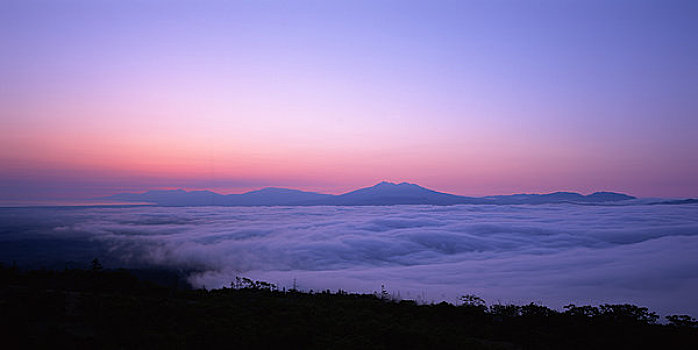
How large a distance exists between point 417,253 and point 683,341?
63.8 metres

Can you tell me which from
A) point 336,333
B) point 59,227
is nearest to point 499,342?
point 336,333

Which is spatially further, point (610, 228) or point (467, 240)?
point (610, 228)

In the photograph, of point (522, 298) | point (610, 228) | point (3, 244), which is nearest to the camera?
point (522, 298)

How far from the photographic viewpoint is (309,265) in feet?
212

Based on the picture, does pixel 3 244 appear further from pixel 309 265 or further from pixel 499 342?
pixel 499 342

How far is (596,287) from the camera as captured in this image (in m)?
38.1

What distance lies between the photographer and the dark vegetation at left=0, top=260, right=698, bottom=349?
11328 mm

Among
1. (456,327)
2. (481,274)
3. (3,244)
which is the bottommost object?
(3,244)

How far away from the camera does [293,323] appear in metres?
14.1

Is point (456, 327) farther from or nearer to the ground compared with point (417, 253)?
farther from the ground

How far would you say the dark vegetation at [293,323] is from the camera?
1133 centimetres

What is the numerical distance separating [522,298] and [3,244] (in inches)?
6600

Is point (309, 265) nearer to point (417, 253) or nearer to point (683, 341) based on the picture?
point (417, 253)

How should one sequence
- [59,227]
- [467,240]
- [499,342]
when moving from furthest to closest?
[59,227], [467,240], [499,342]
